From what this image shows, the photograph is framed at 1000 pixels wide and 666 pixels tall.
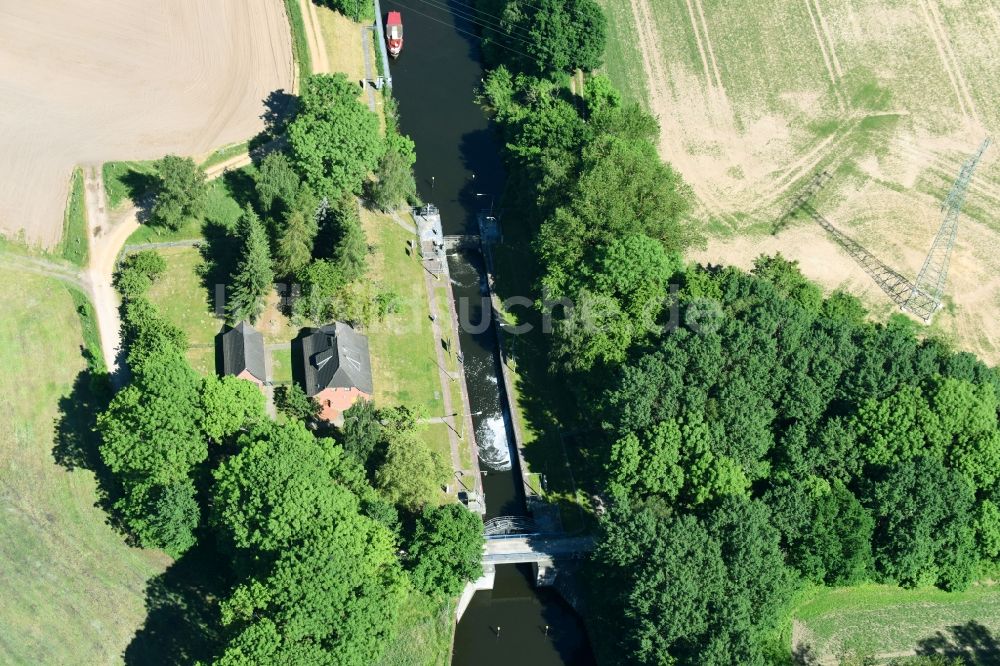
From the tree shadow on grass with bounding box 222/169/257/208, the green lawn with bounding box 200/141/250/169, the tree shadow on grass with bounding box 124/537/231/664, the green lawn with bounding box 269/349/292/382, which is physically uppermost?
the green lawn with bounding box 200/141/250/169

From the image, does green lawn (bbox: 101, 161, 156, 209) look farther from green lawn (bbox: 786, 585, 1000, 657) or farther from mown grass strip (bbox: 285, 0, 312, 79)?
green lawn (bbox: 786, 585, 1000, 657)

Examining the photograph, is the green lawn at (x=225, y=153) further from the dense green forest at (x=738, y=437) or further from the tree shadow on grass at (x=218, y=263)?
the dense green forest at (x=738, y=437)

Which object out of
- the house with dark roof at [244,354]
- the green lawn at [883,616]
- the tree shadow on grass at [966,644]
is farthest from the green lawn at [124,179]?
the tree shadow on grass at [966,644]

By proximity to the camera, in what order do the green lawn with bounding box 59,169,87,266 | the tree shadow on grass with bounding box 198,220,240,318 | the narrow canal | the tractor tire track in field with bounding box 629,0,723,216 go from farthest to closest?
1. the tractor tire track in field with bounding box 629,0,723,216
2. the green lawn with bounding box 59,169,87,266
3. the tree shadow on grass with bounding box 198,220,240,318
4. the narrow canal

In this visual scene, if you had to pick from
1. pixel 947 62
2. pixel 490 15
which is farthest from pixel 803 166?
pixel 490 15

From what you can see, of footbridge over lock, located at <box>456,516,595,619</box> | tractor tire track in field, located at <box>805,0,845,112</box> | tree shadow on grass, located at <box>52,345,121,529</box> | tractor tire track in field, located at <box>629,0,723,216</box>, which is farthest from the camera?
tractor tire track in field, located at <box>805,0,845,112</box>

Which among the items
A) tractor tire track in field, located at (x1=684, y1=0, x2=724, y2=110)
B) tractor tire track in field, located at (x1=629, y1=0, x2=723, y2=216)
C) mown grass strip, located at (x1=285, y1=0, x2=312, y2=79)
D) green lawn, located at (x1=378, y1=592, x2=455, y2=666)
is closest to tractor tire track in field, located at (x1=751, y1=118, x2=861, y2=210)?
tractor tire track in field, located at (x1=629, y1=0, x2=723, y2=216)

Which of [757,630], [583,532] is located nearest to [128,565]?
[583,532]
